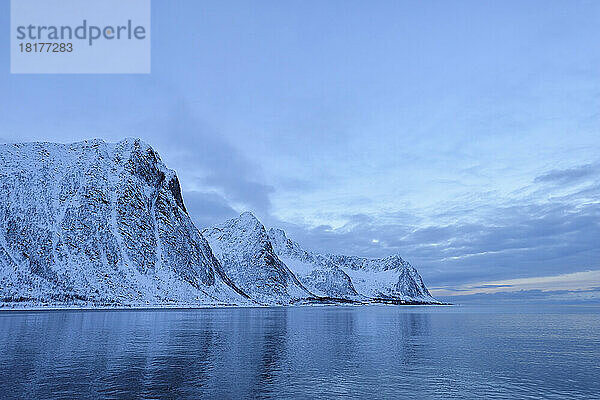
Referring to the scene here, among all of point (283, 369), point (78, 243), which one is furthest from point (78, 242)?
point (283, 369)

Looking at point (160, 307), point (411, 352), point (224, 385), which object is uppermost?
point (224, 385)

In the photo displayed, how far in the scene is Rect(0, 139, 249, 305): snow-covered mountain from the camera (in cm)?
14800

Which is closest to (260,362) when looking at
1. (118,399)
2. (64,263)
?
(118,399)

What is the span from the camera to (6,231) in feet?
516

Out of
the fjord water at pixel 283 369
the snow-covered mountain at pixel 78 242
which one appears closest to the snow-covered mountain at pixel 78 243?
the snow-covered mountain at pixel 78 242

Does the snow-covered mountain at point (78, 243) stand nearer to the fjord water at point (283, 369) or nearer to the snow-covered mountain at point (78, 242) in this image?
the snow-covered mountain at point (78, 242)

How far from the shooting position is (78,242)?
547ft

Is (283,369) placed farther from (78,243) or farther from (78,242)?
(78,242)

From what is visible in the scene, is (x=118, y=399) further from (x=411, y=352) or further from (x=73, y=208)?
(x=73, y=208)

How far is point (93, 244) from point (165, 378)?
6151 inches

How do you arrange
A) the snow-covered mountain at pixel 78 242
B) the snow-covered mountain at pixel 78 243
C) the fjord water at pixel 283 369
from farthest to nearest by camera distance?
1. the snow-covered mountain at pixel 78 242
2. the snow-covered mountain at pixel 78 243
3. the fjord water at pixel 283 369

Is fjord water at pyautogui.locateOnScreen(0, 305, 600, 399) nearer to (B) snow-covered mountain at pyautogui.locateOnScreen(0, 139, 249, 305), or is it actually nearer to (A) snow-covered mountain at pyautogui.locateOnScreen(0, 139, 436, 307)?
(B) snow-covered mountain at pyautogui.locateOnScreen(0, 139, 249, 305)

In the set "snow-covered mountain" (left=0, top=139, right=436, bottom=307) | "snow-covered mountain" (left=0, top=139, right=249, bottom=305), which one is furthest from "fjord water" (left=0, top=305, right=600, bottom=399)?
"snow-covered mountain" (left=0, top=139, right=436, bottom=307)

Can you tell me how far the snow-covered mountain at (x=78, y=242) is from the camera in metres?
148
